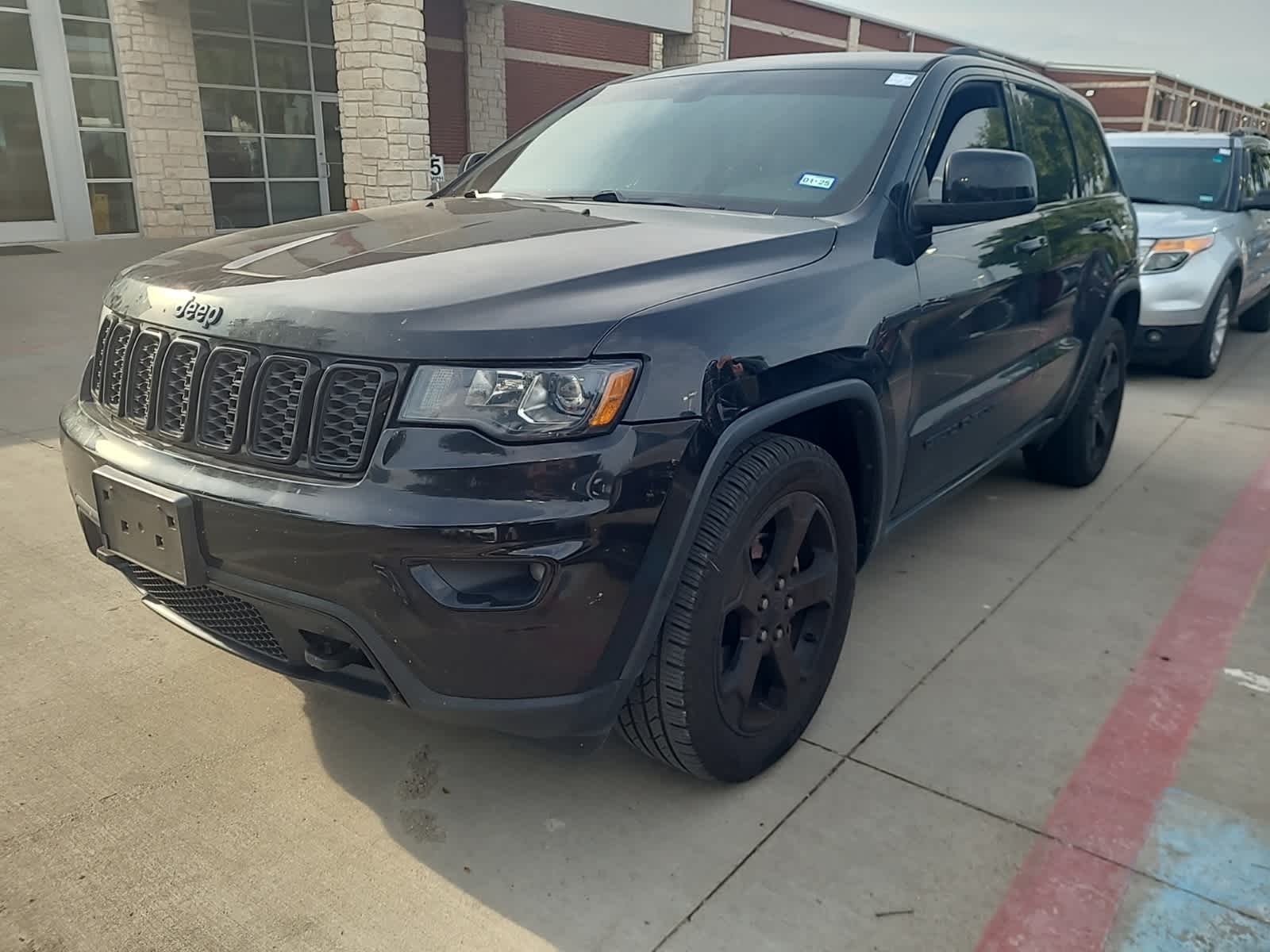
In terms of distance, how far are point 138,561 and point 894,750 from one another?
1986mm

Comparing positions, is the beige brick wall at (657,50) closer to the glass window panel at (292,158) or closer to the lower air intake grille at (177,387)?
the glass window panel at (292,158)

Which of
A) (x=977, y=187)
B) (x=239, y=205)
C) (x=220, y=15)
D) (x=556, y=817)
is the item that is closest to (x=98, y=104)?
(x=220, y=15)

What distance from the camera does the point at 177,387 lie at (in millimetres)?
2326

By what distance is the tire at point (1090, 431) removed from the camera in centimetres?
482

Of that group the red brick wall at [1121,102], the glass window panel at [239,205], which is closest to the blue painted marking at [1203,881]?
the glass window panel at [239,205]

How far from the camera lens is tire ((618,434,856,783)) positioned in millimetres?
2234

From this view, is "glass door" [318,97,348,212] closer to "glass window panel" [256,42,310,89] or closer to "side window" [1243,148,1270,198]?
"glass window panel" [256,42,310,89]

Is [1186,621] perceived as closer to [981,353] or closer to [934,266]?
[981,353]

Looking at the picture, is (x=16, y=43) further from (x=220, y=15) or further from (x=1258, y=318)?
(x=1258, y=318)

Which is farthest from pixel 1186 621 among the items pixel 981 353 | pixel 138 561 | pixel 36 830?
pixel 36 830

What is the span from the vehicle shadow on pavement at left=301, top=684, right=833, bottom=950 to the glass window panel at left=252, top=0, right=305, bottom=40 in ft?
55.8

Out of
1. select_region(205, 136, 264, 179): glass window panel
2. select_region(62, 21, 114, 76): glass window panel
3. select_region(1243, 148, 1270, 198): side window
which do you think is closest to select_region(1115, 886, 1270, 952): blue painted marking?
select_region(1243, 148, 1270, 198): side window

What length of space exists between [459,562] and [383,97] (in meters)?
11.9

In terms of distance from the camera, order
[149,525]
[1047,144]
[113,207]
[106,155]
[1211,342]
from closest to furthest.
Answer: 1. [149,525]
2. [1047,144]
3. [1211,342]
4. [106,155]
5. [113,207]
